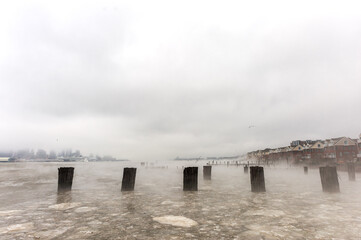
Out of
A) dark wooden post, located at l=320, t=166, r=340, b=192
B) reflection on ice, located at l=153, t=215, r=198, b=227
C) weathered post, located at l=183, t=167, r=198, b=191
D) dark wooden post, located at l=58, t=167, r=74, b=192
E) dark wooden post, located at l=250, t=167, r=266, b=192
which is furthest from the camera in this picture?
dark wooden post, located at l=58, t=167, r=74, b=192

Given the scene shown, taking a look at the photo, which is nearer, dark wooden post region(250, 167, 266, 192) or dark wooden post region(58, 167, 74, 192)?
dark wooden post region(250, 167, 266, 192)

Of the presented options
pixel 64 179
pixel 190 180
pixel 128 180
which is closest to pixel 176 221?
pixel 190 180

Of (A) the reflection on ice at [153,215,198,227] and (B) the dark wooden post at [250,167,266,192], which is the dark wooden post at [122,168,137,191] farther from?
(B) the dark wooden post at [250,167,266,192]

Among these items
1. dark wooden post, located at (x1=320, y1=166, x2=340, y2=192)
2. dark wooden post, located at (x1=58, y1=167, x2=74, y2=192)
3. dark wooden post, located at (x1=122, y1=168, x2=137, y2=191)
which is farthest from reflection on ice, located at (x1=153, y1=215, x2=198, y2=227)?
dark wooden post, located at (x1=320, y1=166, x2=340, y2=192)

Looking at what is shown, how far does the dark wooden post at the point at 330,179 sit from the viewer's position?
888 centimetres

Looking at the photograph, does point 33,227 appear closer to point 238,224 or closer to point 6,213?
point 6,213

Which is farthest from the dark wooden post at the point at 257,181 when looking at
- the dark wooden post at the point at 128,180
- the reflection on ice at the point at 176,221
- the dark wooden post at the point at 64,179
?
the dark wooden post at the point at 64,179

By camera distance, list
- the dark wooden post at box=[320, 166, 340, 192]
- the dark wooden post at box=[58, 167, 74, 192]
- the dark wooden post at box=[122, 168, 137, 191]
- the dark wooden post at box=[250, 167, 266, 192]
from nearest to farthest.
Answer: the dark wooden post at box=[320, 166, 340, 192], the dark wooden post at box=[250, 167, 266, 192], the dark wooden post at box=[122, 168, 137, 191], the dark wooden post at box=[58, 167, 74, 192]

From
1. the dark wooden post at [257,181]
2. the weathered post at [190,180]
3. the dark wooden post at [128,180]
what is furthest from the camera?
the dark wooden post at [128,180]

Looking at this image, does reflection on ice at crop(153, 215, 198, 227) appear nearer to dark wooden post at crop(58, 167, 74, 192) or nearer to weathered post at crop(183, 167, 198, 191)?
weathered post at crop(183, 167, 198, 191)

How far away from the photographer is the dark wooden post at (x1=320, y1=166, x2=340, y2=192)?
8.88 metres

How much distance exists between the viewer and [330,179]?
8922mm

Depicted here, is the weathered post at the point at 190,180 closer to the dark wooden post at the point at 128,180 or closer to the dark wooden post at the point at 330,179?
the dark wooden post at the point at 128,180

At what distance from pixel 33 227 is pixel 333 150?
7265cm
